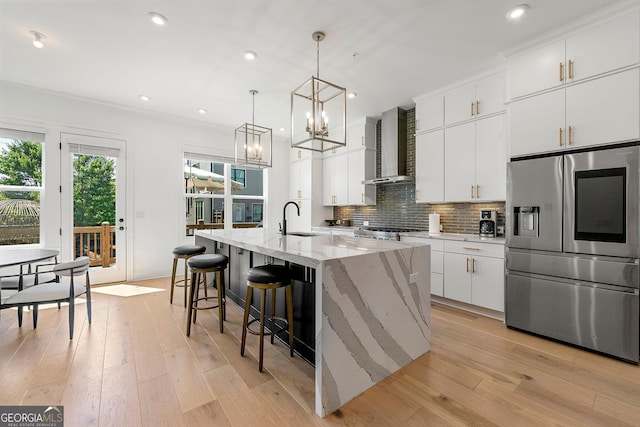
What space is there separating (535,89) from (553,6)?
68cm

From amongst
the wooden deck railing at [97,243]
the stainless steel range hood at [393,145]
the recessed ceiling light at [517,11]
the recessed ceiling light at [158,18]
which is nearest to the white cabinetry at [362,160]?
the stainless steel range hood at [393,145]

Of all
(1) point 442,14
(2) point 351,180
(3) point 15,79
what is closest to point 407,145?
(2) point 351,180

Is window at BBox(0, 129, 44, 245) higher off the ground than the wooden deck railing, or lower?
higher

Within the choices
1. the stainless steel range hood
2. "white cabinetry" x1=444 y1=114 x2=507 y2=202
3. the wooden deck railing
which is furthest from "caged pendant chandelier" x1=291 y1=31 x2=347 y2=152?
the wooden deck railing

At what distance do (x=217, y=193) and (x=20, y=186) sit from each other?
2.66 meters

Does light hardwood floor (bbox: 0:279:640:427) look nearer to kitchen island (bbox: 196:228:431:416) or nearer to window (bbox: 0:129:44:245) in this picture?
kitchen island (bbox: 196:228:431:416)

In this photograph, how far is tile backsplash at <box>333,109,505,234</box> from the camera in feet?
12.4

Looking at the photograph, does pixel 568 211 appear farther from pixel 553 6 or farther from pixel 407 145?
pixel 407 145

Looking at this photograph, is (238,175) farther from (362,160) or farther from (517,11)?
(517,11)

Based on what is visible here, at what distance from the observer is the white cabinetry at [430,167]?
382 cm

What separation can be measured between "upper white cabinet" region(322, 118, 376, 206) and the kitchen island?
2.76 m

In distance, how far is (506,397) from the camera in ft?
5.86

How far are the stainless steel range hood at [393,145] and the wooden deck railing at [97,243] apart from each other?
4.31 meters

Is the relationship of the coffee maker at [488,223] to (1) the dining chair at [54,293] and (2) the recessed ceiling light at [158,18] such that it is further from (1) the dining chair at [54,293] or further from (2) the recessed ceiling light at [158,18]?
(1) the dining chair at [54,293]
